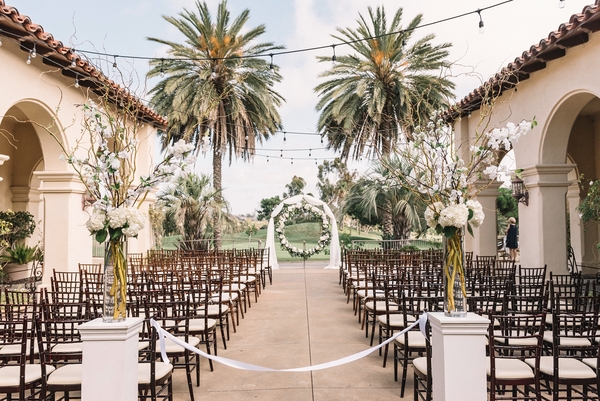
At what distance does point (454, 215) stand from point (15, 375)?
3.87m

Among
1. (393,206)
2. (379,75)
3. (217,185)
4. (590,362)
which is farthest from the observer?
(393,206)

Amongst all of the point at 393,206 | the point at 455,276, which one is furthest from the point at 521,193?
the point at 393,206

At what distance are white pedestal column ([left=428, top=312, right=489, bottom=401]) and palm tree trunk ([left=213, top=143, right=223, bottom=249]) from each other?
48.6 ft

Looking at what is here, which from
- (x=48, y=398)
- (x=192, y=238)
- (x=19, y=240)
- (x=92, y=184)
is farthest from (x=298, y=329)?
(x=192, y=238)

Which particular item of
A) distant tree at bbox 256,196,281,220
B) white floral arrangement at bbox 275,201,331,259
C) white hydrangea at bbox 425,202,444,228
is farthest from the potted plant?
distant tree at bbox 256,196,281,220

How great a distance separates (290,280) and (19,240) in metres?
7.66

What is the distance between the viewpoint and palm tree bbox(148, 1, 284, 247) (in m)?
16.8

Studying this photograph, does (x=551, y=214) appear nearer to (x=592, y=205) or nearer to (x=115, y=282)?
(x=592, y=205)

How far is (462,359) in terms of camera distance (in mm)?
3436

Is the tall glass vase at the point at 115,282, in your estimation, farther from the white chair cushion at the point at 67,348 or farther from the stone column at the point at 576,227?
the stone column at the point at 576,227

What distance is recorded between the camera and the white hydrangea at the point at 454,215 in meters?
3.57

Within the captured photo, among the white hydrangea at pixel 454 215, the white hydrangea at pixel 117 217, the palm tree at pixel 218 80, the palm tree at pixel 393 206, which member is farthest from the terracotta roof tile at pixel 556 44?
the palm tree at pixel 218 80

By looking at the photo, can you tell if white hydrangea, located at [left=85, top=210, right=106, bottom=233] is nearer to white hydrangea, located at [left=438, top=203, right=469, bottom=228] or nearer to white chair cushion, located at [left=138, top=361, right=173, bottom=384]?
white chair cushion, located at [left=138, top=361, right=173, bottom=384]

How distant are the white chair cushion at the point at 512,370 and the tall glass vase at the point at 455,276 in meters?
0.66
